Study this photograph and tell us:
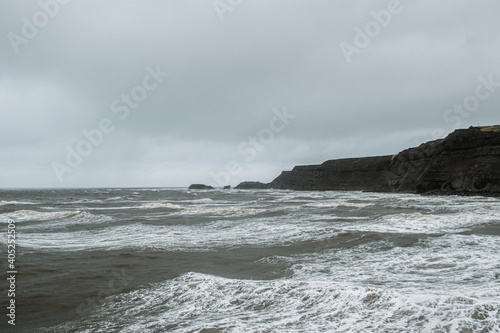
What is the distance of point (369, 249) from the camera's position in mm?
11891

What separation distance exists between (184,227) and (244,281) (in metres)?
12.2

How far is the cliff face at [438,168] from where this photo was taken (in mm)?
49188

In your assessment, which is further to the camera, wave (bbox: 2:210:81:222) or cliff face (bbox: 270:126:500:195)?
cliff face (bbox: 270:126:500:195)

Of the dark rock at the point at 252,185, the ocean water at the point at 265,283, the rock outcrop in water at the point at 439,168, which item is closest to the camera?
the ocean water at the point at 265,283

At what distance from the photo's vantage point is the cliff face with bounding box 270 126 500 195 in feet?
161

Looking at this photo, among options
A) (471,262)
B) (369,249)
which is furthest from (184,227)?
(471,262)

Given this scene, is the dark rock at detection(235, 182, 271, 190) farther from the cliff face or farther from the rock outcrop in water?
the rock outcrop in water

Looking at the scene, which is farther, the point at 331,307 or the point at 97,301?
the point at 97,301

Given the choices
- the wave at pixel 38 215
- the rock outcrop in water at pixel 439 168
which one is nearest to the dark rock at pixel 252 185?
the rock outcrop in water at pixel 439 168

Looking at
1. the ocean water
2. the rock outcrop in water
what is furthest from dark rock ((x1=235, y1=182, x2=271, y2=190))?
the ocean water

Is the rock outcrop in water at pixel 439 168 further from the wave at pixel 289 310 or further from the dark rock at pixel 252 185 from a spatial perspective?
the dark rock at pixel 252 185

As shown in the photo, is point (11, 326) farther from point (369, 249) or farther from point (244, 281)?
point (369, 249)

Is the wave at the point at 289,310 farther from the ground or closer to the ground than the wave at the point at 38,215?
closer to the ground

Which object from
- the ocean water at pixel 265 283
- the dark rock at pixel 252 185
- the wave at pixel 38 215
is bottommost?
the ocean water at pixel 265 283
